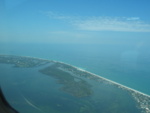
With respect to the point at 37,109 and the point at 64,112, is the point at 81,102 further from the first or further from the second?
the point at 37,109

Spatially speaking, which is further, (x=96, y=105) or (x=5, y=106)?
(x=96, y=105)

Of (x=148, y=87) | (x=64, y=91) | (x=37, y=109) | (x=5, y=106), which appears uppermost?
(x=5, y=106)

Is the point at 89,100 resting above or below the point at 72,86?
above

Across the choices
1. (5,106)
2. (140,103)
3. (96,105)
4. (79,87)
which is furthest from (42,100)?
(5,106)

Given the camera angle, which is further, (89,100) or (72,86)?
(72,86)

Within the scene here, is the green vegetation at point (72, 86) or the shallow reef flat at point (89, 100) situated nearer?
the shallow reef flat at point (89, 100)

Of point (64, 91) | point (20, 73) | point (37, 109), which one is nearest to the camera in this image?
point (37, 109)

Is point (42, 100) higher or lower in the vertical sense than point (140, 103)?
higher

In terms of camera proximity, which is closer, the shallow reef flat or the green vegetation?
the shallow reef flat

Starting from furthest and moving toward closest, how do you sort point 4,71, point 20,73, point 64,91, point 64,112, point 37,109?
point 20,73, point 4,71, point 64,91, point 64,112, point 37,109

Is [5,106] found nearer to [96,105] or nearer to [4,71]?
[96,105]
